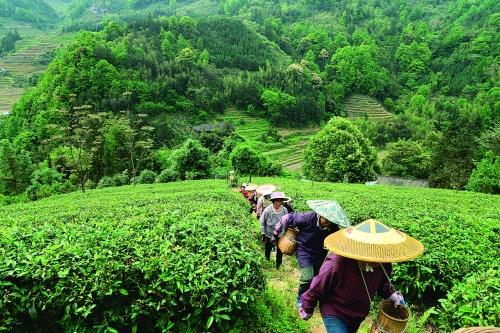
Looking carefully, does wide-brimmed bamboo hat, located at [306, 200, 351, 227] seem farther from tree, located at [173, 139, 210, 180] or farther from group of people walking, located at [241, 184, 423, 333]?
tree, located at [173, 139, 210, 180]

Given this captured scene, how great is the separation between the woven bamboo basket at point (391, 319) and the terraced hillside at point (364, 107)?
95825 millimetres

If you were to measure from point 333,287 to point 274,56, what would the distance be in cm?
12157

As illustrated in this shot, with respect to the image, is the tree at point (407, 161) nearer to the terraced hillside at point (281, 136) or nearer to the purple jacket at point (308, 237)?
the terraced hillside at point (281, 136)

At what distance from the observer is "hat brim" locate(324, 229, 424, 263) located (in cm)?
359

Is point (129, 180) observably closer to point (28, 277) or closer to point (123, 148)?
point (123, 148)

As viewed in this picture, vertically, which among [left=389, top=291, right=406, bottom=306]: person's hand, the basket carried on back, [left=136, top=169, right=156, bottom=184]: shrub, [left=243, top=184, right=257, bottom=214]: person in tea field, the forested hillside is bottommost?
[left=136, top=169, right=156, bottom=184]: shrub

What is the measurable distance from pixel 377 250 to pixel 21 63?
145 meters

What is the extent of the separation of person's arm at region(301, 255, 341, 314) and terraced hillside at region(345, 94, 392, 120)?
3775 inches


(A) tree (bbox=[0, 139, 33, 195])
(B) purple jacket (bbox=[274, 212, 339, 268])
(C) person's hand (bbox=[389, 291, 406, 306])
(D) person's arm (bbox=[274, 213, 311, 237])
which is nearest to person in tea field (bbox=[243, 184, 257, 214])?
(D) person's arm (bbox=[274, 213, 311, 237])

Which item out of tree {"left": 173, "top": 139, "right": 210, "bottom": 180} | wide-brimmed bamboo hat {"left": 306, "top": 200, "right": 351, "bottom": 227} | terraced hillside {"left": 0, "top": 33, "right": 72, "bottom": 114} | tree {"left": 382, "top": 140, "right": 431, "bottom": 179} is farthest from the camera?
terraced hillside {"left": 0, "top": 33, "right": 72, "bottom": 114}

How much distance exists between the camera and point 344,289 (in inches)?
158

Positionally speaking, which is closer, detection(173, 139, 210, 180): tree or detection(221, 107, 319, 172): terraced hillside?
detection(173, 139, 210, 180): tree

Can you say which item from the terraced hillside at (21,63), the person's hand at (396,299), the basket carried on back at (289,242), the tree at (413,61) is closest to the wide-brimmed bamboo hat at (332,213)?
the basket carried on back at (289,242)

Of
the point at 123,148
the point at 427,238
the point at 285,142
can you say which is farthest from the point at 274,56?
Result: the point at 427,238
